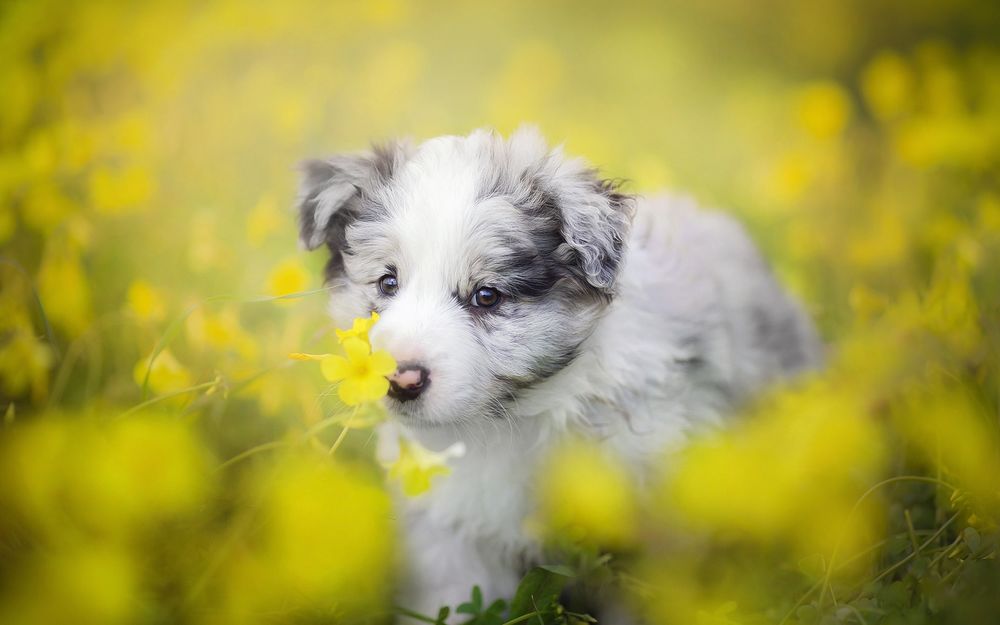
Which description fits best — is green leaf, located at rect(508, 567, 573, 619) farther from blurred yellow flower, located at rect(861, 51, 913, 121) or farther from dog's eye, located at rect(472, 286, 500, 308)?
blurred yellow flower, located at rect(861, 51, 913, 121)

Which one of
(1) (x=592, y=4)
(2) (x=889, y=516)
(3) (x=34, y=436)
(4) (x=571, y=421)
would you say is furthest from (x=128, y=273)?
(1) (x=592, y=4)

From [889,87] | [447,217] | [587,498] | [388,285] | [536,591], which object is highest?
[889,87]

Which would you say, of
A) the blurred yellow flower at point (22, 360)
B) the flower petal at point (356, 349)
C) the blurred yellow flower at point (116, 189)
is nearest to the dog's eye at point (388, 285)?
the flower petal at point (356, 349)

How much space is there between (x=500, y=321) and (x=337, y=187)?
733 millimetres

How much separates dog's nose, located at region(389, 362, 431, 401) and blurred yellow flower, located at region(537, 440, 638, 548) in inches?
24.8

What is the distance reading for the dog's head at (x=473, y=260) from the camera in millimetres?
2250

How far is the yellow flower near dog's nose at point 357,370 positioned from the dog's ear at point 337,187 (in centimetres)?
78

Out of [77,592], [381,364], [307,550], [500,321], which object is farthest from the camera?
[500,321]

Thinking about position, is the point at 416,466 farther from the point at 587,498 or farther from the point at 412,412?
the point at 587,498

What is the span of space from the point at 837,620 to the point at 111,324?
9.52 feet

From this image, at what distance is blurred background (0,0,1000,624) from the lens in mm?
2031

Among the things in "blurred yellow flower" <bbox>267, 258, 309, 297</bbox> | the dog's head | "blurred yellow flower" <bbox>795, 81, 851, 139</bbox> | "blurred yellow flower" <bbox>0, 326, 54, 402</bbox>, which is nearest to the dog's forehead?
the dog's head

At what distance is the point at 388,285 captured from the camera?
2477 millimetres

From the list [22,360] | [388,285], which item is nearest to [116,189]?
[22,360]
